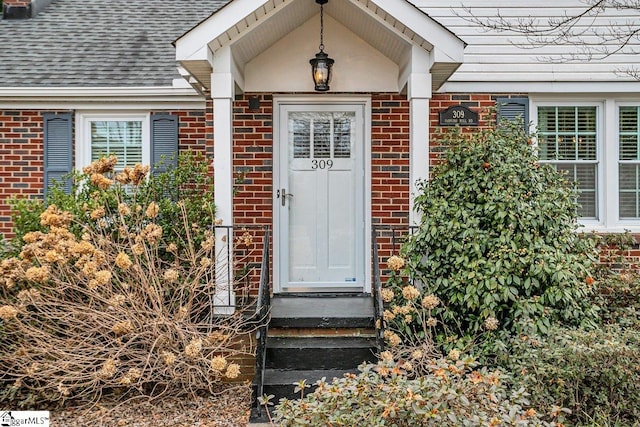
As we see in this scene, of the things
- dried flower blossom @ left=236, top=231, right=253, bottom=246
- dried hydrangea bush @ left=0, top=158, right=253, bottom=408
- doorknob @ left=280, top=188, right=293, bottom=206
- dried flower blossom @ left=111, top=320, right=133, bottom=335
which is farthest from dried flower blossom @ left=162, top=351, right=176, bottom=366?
doorknob @ left=280, top=188, right=293, bottom=206

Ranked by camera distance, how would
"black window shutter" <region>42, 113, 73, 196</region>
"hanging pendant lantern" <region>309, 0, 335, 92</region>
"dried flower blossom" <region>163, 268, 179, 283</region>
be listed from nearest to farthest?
"dried flower blossom" <region>163, 268, 179, 283</region>
"hanging pendant lantern" <region>309, 0, 335, 92</region>
"black window shutter" <region>42, 113, 73, 196</region>

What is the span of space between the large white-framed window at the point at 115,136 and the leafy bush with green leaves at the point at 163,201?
3.99 ft

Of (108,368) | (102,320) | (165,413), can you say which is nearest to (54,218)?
(102,320)

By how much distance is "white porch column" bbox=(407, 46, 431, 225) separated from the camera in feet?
16.9

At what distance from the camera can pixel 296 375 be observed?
15.6ft

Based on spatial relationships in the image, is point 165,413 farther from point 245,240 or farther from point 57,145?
point 57,145

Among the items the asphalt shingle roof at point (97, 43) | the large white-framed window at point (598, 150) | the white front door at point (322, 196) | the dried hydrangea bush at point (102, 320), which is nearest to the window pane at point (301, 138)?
the white front door at point (322, 196)

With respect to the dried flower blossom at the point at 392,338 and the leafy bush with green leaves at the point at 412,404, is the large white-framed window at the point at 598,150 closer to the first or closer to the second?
the dried flower blossom at the point at 392,338

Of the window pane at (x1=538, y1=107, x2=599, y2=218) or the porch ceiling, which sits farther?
the window pane at (x1=538, y1=107, x2=599, y2=218)

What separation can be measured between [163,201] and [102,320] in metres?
1.37

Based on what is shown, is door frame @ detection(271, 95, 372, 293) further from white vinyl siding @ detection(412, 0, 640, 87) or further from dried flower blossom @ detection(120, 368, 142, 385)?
dried flower blossom @ detection(120, 368, 142, 385)

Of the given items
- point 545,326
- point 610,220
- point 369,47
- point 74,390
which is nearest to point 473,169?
point 545,326

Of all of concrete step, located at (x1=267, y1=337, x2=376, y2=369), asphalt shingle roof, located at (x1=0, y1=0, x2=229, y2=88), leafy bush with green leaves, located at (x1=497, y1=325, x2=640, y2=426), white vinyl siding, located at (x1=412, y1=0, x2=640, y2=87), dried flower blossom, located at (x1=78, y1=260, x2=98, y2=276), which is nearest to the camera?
leafy bush with green leaves, located at (x1=497, y1=325, x2=640, y2=426)

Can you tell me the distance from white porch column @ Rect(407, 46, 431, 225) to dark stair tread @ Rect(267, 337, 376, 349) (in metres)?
1.54
